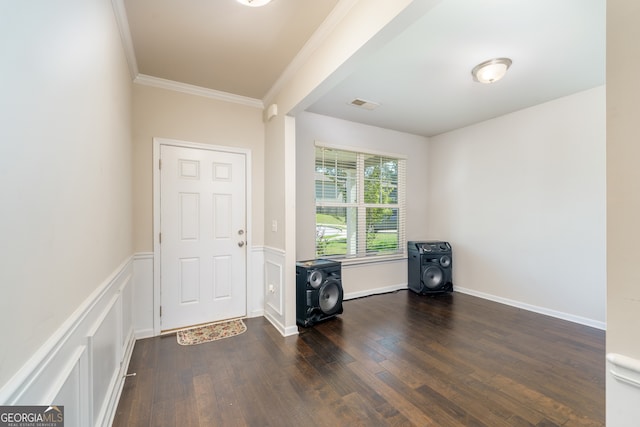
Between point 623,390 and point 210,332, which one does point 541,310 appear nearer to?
point 623,390

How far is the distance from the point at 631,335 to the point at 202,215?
325cm

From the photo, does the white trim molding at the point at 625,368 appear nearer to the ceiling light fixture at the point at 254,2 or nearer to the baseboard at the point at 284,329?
the ceiling light fixture at the point at 254,2

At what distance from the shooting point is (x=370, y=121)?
163 inches

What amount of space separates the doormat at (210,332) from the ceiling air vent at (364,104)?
9.99 ft

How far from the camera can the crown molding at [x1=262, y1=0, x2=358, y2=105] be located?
186 cm

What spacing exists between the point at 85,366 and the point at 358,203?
3552mm

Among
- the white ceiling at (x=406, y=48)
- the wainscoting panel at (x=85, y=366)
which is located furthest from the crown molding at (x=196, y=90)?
the wainscoting panel at (x=85, y=366)

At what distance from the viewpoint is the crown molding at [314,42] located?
73.1 inches

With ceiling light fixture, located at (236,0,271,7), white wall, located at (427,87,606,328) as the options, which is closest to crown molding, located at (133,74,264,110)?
ceiling light fixture, located at (236,0,271,7)

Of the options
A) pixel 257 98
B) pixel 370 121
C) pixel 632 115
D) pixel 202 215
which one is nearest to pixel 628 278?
pixel 632 115

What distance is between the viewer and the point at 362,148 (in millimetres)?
4234

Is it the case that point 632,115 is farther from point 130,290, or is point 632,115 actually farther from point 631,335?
point 130,290

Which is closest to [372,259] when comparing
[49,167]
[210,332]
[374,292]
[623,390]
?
[374,292]

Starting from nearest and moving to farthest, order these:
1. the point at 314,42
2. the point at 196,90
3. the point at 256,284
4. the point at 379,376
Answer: the point at 379,376 < the point at 314,42 < the point at 196,90 < the point at 256,284
